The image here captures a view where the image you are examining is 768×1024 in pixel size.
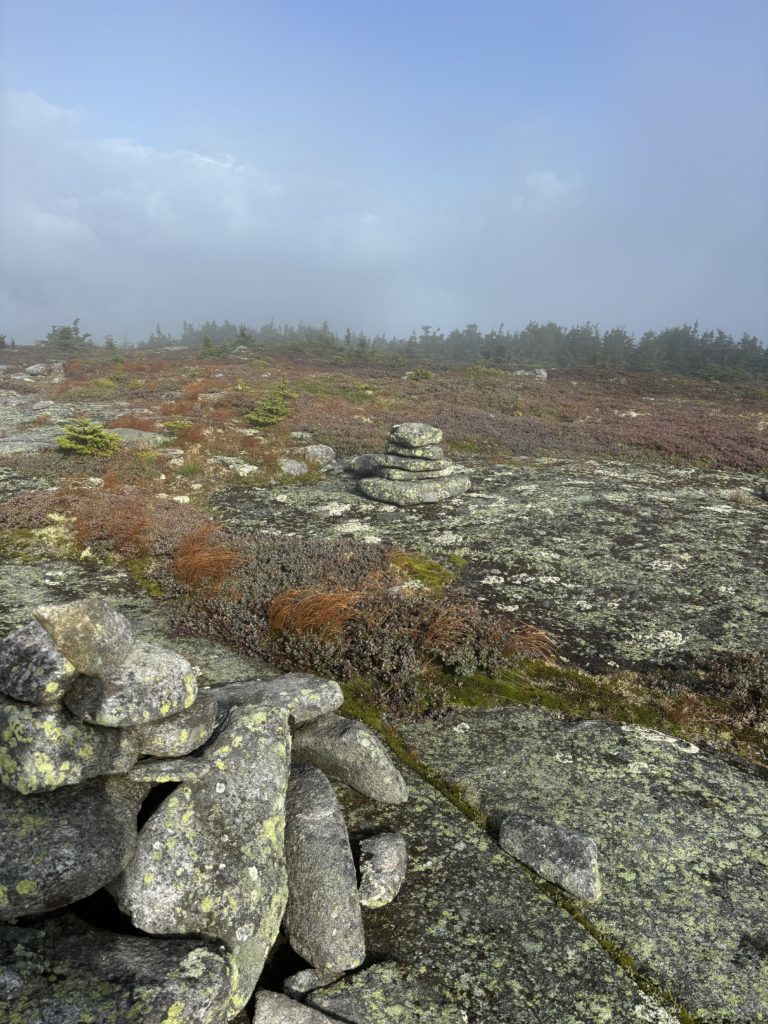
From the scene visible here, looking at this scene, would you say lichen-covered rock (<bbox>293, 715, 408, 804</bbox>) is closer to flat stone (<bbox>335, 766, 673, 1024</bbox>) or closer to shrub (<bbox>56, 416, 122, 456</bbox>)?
flat stone (<bbox>335, 766, 673, 1024</bbox>)

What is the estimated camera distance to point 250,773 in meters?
4.72

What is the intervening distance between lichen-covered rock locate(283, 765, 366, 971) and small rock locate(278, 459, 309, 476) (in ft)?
50.1

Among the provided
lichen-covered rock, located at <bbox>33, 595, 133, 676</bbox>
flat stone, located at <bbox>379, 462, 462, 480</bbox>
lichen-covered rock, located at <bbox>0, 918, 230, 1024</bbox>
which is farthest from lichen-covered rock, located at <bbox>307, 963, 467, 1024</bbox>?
flat stone, located at <bbox>379, 462, 462, 480</bbox>

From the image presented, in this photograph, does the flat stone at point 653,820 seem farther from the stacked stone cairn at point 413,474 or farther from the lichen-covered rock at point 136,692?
the stacked stone cairn at point 413,474

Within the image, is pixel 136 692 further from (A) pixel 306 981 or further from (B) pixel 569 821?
(B) pixel 569 821

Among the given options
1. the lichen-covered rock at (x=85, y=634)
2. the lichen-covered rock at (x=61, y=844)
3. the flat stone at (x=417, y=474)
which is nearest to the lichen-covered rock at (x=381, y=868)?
the lichen-covered rock at (x=61, y=844)

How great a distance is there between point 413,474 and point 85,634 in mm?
12953

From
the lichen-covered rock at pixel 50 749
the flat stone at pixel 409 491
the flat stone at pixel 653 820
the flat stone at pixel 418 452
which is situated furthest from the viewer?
the flat stone at pixel 418 452

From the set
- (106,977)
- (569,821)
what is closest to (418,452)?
(569,821)

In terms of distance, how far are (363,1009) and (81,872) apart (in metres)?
2.14

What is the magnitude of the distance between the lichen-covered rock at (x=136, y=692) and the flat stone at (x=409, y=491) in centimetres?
1130

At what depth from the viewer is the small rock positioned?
774 inches

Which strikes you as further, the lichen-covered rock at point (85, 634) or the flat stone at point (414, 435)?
the flat stone at point (414, 435)

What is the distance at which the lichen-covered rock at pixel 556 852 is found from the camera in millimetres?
4684
